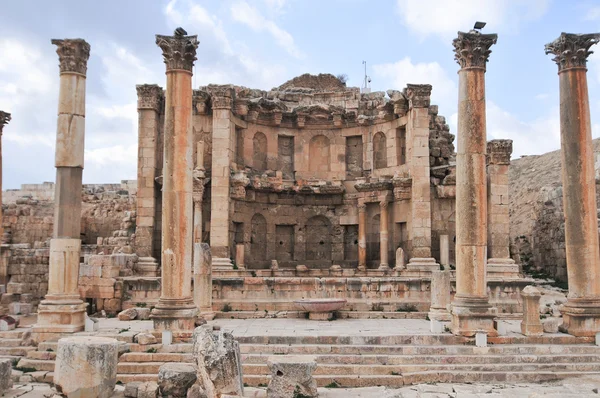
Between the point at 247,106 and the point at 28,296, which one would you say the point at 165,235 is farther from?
the point at 247,106

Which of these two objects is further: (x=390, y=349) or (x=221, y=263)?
(x=221, y=263)

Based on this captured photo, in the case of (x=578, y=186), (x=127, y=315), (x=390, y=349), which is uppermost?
(x=578, y=186)

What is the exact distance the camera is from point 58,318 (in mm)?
13539

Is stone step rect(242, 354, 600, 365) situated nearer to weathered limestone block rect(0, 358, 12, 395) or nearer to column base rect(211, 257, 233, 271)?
weathered limestone block rect(0, 358, 12, 395)

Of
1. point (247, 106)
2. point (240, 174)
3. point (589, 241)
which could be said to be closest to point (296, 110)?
point (247, 106)

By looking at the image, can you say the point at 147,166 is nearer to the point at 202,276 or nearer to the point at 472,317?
the point at 202,276

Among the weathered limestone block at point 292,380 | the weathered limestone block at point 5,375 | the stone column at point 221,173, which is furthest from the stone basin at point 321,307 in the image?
the weathered limestone block at point 5,375

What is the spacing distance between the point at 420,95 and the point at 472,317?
12.6 m

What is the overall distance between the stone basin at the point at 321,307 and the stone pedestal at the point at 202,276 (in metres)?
2.69

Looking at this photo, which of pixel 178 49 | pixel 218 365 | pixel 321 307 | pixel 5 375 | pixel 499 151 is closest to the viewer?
pixel 218 365

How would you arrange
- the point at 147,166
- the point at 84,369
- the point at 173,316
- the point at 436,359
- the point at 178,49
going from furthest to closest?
the point at 147,166
the point at 178,49
the point at 173,316
the point at 436,359
the point at 84,369

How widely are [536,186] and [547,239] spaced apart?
1548cm

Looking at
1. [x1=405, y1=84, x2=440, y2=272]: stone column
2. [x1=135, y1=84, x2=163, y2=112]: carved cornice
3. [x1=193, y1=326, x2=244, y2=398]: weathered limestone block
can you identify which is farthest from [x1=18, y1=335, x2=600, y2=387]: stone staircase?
Answer: [x1=135, y1=84, x2=163, y2=112]: carved cornice

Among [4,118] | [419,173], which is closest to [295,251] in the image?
[419,173]
